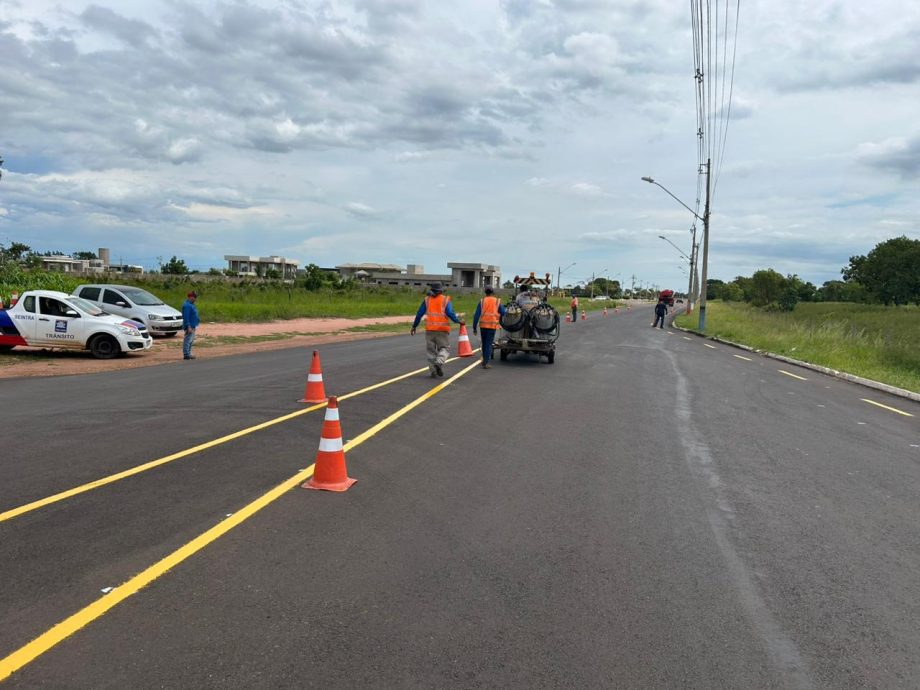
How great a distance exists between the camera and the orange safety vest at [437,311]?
13.3 metres

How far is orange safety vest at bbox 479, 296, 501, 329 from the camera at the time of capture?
15.4 m

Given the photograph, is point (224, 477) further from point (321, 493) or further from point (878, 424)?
point (878, 424)

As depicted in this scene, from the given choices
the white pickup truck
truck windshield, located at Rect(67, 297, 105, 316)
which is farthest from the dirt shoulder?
truck windshield, located at Rect(67, 297, 105, 316)

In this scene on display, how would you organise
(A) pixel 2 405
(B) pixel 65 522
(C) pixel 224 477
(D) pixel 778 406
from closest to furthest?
(B) pixel 65 522 < (C) pixel 224 477 < (A) pixel 2 405 < (D) pixel 778 406

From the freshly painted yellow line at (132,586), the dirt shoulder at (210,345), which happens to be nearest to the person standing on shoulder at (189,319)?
the dirt shoulder at (210,345)

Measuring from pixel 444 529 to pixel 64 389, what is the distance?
959 cm

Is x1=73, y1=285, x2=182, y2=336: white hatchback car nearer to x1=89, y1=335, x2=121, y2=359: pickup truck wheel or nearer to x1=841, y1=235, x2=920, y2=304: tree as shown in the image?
x1=89, y1=335, x2=121, y2=359: pickup truck wheel

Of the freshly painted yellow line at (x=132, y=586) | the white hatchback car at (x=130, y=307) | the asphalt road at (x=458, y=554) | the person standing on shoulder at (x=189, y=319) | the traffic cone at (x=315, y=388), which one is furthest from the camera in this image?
the white hatchback car at (x=130, y=307)

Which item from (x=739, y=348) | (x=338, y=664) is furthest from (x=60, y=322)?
(x=739, y=348)

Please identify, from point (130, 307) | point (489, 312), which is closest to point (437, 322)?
point (489, 312)

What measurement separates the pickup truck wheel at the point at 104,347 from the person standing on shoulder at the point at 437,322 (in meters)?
8.60

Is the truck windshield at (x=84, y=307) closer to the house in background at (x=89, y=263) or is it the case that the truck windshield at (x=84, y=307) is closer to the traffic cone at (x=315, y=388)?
the traffic cone at (x=315, y=388)

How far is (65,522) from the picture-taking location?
4934 millimetres

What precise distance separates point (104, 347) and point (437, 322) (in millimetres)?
9374
